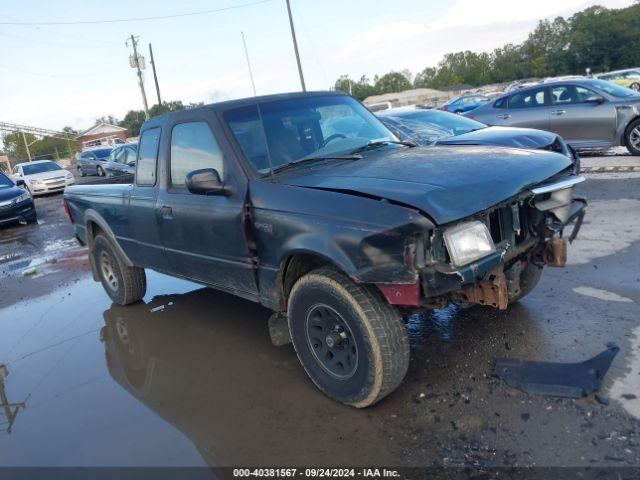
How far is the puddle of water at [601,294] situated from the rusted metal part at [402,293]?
92.8 inches

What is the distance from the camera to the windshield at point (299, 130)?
3.80 meters

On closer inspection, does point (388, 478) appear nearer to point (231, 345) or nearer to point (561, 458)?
point (561, 458)

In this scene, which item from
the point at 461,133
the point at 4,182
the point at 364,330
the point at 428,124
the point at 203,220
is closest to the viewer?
the point at 364,330

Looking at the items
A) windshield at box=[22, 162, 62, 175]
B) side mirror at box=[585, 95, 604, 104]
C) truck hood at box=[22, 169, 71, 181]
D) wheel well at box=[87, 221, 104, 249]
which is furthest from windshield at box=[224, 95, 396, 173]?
windshield at box=[22, 162, 62, 175]

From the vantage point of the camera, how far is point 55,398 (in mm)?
4031

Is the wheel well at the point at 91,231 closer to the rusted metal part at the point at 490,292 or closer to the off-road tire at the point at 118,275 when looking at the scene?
the off-road tire at the point at 118,275

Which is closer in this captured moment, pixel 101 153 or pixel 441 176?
pixel 441 176

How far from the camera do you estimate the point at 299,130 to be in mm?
4004

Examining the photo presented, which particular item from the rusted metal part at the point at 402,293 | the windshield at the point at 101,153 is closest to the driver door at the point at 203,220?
the rusted metal part at the point at 402,293

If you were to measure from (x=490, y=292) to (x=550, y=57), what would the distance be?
103226 mm

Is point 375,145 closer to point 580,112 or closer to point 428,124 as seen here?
point 428,124

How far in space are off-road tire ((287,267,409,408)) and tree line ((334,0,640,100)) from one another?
67351 millimetres

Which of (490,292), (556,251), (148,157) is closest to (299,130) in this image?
(148,157)

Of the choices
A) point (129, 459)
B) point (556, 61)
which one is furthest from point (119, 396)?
point (556, 61)
